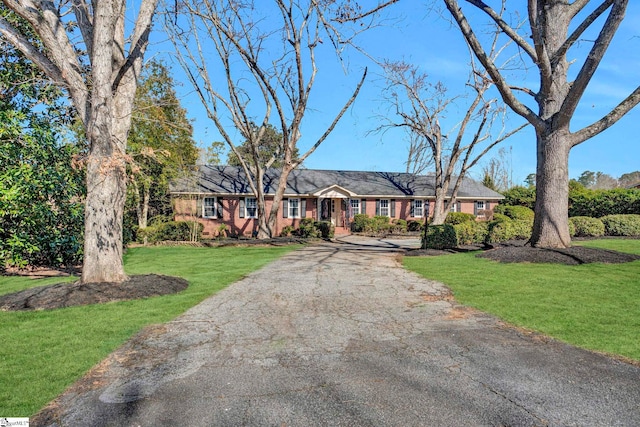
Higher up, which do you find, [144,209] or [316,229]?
[144,209]

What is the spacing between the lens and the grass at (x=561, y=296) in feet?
15.2

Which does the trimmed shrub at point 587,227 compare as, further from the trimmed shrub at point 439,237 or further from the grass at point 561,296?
the grass at point 561,296

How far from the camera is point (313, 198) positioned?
2627cm

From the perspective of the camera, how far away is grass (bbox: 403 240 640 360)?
4637mm

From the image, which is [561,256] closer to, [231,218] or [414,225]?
[414,225]

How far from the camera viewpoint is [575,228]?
17.6 metres

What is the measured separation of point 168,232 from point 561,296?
19.1 meters

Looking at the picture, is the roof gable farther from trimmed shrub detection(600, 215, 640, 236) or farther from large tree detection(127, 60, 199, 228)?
trimmed shrub detection(600, 215, 640, 236)

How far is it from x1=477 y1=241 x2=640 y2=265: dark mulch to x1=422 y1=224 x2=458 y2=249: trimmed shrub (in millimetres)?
3834

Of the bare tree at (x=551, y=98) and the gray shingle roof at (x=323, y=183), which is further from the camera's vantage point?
the gray shingle roof at (x=323, y=183)

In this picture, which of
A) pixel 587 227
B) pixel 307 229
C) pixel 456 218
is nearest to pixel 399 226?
pixel 456 218

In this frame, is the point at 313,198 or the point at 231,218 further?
the point at 313,198

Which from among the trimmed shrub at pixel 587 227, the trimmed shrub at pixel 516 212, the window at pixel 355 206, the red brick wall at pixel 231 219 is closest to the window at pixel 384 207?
the window at pixel 355 206

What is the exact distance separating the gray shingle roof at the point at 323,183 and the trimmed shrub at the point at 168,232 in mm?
2122
